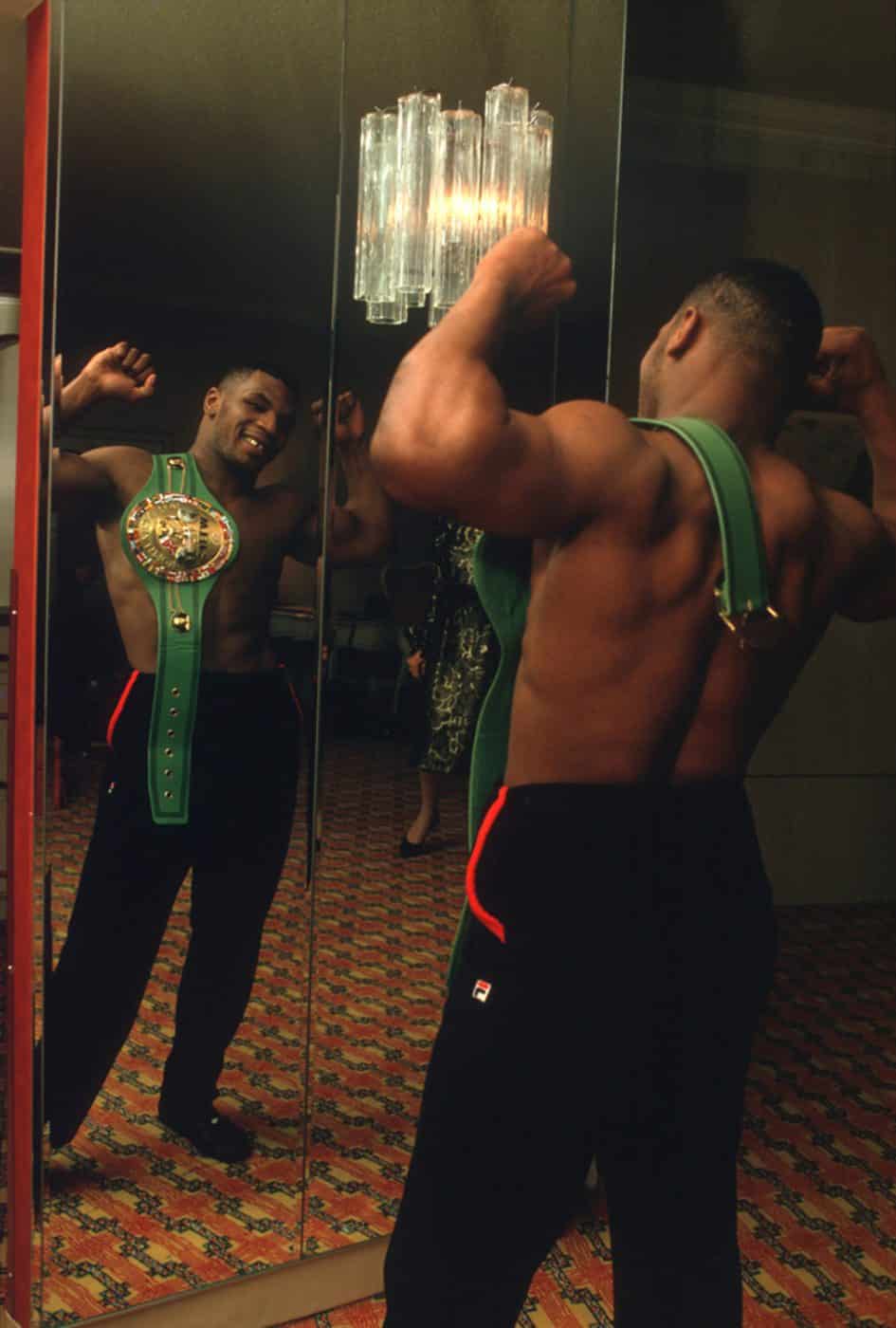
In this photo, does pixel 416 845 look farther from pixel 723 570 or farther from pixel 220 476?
pixel 723 570

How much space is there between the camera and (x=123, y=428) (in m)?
1.71

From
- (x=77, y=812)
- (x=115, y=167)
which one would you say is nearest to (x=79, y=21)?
(x=115, y=167)

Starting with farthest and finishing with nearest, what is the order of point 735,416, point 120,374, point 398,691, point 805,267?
point 805,267 < point 398,691 < point 120,374 < point 735,416

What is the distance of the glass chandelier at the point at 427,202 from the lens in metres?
1.75

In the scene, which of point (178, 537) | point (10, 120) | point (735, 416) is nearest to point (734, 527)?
point (735, 416)

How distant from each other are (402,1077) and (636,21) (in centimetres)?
196

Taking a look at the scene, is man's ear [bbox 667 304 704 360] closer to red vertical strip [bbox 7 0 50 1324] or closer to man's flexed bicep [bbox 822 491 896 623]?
man's flexed bicep [bbox 822 491 896 623]

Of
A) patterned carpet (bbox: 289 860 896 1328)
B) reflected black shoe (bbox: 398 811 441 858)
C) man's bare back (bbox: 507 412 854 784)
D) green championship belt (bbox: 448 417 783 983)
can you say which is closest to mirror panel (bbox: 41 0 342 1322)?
reflected black shoe (bbox: 398 811 441 858)

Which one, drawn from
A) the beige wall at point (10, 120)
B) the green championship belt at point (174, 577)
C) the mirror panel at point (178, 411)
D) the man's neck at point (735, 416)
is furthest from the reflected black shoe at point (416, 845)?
the beige wall at point (10, 120)

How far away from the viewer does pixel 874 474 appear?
1.58 meters

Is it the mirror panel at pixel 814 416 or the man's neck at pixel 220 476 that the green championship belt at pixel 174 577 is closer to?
the man's neck at pixel 220 476

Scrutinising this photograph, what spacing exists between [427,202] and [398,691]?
0.67 metres

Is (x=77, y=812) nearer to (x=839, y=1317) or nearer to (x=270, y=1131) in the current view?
(x=270, y=1131)

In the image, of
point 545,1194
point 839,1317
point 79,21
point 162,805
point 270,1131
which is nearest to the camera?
point 545,1194
